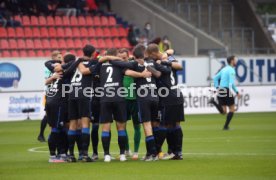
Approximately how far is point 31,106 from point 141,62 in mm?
16676

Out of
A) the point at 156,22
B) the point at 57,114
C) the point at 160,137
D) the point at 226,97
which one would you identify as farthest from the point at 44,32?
the point at 160,137

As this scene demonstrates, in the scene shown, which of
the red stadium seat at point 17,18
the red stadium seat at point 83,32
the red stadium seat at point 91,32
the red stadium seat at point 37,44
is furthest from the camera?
the red stadium seat at point 91,32

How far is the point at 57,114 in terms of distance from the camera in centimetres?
1870

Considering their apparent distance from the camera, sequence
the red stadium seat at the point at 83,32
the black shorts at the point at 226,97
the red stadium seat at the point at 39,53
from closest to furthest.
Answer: the black shorts at the point at 226,97
the red stadium seat at the point at 39,53
the red stadium seat at the point at 83,32

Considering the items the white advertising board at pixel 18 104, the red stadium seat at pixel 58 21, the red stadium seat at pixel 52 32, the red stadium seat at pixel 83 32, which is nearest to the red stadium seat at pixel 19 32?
the red stadium seat at pixel 52 32

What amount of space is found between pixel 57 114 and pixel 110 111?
1.25 meters

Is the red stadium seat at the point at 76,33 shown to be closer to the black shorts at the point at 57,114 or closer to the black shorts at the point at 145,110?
the black shorts at the point at 57,114

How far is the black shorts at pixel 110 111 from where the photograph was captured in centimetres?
1812

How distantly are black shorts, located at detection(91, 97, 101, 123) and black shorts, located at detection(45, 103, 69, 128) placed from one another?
57cm

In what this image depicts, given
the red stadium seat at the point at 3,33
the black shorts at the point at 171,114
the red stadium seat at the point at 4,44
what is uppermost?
the red stadium seat at the point at 3,33

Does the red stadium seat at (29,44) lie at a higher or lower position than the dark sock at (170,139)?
higher

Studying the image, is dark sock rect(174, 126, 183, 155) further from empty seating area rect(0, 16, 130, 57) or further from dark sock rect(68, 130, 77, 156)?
empty seating area rect(0, 16, 130, 57)

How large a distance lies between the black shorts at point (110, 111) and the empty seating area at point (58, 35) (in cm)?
2154

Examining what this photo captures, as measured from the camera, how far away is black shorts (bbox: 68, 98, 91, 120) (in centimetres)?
1828
